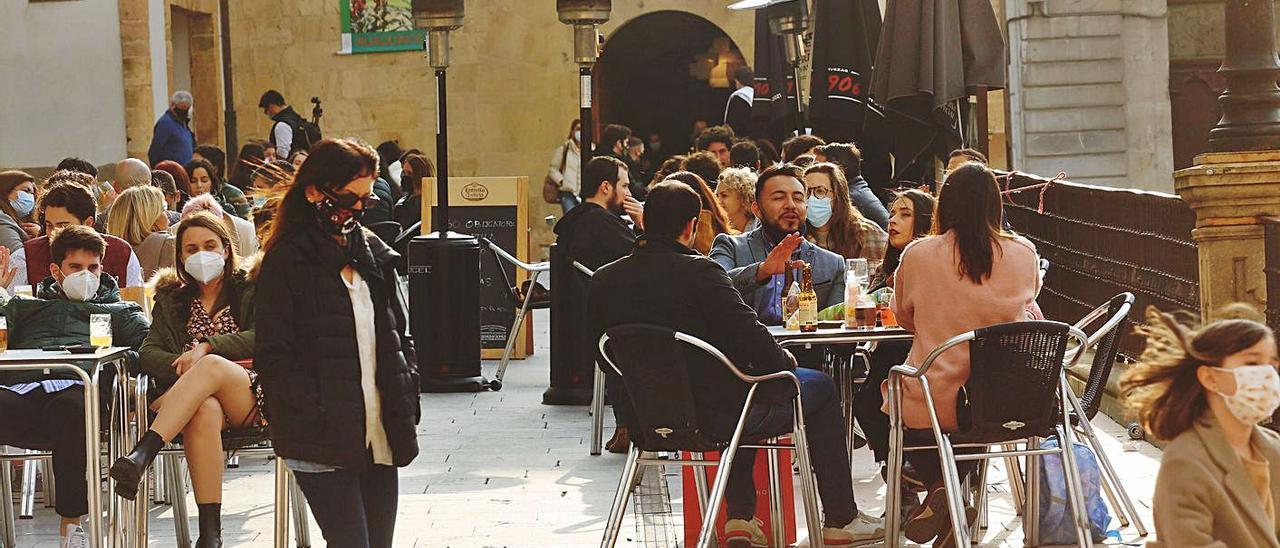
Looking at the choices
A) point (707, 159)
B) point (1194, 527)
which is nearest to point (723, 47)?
point (707, 159)

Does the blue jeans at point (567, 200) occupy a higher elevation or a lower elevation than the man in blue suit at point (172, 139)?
lower

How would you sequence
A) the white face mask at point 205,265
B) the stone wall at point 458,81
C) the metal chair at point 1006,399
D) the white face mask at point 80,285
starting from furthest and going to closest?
the stone wall at point 458,81 → the white face mask at point 80,285 → the white face mask at point 205,265 → the metal chair at point 1006,399

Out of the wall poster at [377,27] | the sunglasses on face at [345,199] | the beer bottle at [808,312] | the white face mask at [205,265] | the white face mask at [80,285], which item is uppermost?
the wall poster at [377,27]

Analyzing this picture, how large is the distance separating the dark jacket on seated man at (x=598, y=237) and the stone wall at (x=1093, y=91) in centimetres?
1243

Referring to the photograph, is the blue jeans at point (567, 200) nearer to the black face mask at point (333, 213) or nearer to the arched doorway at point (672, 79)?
the arched doorway at point (672, 79)

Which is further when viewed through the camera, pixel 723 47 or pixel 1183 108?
pixel 723 47

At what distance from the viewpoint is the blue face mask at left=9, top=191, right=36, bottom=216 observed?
9.86m

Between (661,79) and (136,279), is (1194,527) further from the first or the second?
(661,79)

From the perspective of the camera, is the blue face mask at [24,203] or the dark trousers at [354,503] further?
the blue face mask at [24,203]

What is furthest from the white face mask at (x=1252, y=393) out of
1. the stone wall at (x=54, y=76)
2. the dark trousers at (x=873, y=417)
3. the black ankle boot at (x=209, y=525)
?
the stone wall at (x=54, y=76)

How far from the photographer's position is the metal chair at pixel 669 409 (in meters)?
5.66

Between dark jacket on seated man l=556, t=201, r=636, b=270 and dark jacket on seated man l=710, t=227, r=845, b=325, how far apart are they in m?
1.81

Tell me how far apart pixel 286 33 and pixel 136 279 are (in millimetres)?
15887

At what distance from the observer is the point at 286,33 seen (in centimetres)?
2342
